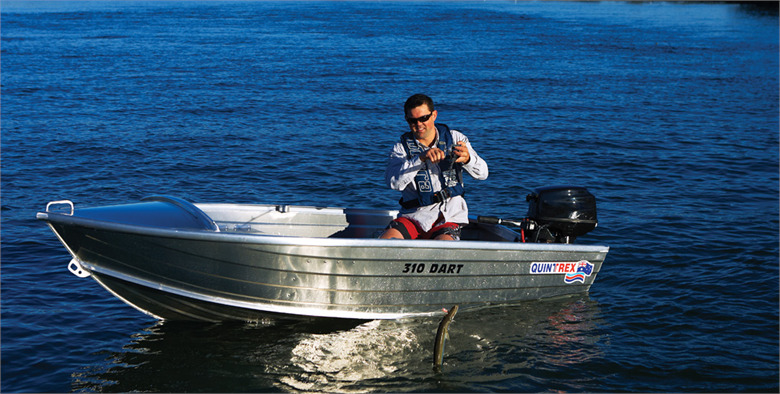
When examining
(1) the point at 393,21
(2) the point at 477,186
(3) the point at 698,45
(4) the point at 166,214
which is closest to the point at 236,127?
(2) the point at 477,186

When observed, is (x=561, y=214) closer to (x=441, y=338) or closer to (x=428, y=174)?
(x=428, y=174)

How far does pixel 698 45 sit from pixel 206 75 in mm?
21814

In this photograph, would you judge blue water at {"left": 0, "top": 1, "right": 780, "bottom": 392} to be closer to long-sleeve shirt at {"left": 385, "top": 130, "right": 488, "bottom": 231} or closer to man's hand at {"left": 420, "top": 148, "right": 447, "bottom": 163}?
long-sleeve shirt at {"left": 385, "top": 130, "right": 488, "bottom": 231}

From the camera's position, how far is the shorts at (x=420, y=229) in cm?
688

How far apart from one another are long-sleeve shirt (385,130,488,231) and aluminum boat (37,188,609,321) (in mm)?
416

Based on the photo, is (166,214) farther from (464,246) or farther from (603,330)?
(603,330)

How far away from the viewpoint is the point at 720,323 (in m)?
7.53

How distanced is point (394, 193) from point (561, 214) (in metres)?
4.94

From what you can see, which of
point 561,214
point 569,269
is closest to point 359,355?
point 569,269

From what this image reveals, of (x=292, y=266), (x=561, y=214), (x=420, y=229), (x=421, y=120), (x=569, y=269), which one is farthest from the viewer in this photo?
(x=569, y=269)

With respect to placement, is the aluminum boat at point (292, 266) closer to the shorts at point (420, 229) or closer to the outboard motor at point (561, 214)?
the outboard motor at point (561, 214)

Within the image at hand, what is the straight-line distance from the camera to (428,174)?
6.84 metres

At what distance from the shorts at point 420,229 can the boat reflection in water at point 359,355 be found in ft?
2.81

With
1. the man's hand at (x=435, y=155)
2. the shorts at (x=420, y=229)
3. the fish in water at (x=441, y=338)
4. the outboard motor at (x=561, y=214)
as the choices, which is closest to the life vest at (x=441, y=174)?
the shorts at (x=420, y=229)
